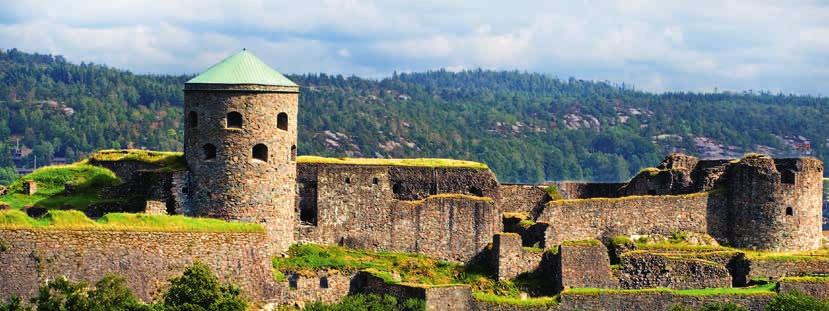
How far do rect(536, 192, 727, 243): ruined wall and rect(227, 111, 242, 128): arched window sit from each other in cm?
1105

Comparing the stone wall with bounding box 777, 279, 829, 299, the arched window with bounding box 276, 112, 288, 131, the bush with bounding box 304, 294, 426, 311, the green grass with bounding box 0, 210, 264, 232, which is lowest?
the bush with bounding box 304, 294, 426, 311

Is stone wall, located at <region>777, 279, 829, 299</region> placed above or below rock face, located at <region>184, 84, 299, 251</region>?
below

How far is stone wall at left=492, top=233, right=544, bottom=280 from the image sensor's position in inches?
2343

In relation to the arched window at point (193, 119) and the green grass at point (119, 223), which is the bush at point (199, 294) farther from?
the arched window at point (193, 119)

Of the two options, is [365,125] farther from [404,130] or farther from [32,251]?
[32,251]

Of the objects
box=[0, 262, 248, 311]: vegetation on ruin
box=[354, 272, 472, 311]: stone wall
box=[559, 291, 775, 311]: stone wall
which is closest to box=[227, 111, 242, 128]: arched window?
box=[0, 262, 248, 311]: vegetation on ruin

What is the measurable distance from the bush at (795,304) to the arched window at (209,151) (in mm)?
16761

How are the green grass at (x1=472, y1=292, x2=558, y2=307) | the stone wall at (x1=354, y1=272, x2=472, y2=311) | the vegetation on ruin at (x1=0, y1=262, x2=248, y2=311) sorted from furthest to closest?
the green grass at (x1=472, y1=292, x2=558, y2=307) → the stone wall at (x1=354, y1=272, x2=472, y2=311) → the vegetation on ruin at (x1=0, y1=262, x2=248, y2=311)

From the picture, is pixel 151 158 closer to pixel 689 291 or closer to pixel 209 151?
pixel 209 151

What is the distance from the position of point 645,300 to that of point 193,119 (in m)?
14.3

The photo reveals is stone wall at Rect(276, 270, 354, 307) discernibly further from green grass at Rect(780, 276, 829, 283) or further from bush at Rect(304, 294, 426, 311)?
green grass at Rect(780, 276, 829, 283)

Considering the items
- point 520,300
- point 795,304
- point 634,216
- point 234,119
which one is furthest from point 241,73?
point 795,304

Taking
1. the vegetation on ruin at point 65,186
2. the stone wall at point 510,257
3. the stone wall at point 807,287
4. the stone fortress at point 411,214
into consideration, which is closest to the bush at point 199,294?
the stone fortress at point 411,214

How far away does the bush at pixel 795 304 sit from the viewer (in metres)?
55.6
